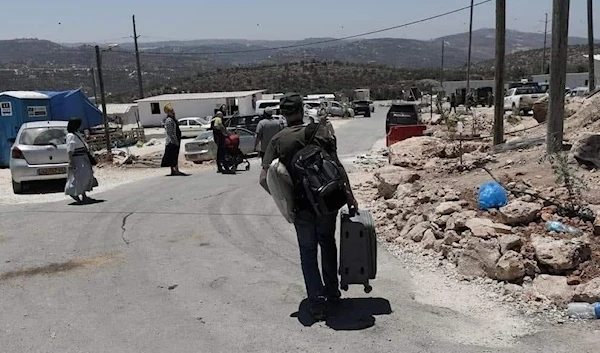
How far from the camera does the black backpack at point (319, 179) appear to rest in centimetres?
465

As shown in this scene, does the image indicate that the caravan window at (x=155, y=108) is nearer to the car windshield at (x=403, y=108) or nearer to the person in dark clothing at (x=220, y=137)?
the car windshield at (x=403, y=108)

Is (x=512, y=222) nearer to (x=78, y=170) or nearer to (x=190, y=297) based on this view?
(x=190, y=297)

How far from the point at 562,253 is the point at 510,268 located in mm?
444

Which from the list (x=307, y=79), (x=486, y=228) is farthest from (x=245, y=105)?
(x=486, y=228)

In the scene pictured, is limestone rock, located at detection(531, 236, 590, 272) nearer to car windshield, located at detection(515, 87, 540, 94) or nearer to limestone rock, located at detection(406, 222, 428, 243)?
limestone rock, located at detection(406, 222, 428, 243)

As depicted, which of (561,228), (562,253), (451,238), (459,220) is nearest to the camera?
(562,253)

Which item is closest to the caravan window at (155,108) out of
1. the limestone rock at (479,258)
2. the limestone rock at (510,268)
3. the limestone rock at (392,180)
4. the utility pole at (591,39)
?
the utility pole at (591,39)

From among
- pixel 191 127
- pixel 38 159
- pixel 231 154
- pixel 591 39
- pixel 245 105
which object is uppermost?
pixel 591 39

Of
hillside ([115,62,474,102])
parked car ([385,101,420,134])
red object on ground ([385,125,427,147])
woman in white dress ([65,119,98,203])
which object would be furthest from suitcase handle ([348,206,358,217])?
hillside ([115,62,474,102])

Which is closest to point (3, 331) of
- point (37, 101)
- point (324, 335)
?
point (324, 335)

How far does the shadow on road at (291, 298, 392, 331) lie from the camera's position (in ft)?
15.7

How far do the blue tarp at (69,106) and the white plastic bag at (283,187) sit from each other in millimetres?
22855

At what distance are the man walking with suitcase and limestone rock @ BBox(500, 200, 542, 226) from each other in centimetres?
222

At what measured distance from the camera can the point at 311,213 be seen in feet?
16.0
